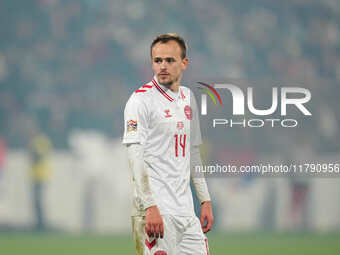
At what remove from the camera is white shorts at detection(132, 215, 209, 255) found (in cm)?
283

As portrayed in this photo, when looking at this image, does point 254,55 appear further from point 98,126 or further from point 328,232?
point 328,232

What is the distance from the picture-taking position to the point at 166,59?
287 cm

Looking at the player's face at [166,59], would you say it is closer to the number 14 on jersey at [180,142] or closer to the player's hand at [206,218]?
the number 14 on jersey at [180,142]

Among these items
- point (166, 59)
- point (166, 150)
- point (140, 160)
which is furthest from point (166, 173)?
point (166, 59)

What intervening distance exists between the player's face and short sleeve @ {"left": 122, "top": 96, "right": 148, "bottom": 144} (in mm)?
173

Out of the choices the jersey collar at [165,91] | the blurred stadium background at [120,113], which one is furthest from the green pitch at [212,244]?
the jersey collar at [165,91]

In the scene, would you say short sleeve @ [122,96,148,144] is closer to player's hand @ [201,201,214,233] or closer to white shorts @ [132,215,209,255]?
white shorts @ [132,215,209,255]

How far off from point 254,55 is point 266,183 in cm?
337

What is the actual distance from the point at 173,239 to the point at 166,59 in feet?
2.71

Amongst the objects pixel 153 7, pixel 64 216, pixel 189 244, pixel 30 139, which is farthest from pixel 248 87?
pixel 153 7

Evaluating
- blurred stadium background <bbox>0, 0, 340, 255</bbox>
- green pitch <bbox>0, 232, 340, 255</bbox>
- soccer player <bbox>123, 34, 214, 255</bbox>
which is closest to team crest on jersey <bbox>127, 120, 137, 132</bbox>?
soccer player <bbox>123, 34, 214, 255</bbox>

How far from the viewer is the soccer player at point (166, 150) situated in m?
2.83

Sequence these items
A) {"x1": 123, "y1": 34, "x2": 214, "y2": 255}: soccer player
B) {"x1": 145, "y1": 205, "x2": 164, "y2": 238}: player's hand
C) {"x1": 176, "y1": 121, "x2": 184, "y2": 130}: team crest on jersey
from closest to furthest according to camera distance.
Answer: {"x1": 145, "y1": 205, "x2": 164, "y2": 238}: player's hand → {"x1": 123, "y1": 34, "x2": 214, "y2": 255}: soccer player → {"x1": 176, "y1": 121, "x2": 184, "y2": 130}: team crest on jersey

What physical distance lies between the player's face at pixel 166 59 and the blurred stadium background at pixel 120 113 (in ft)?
18.1
